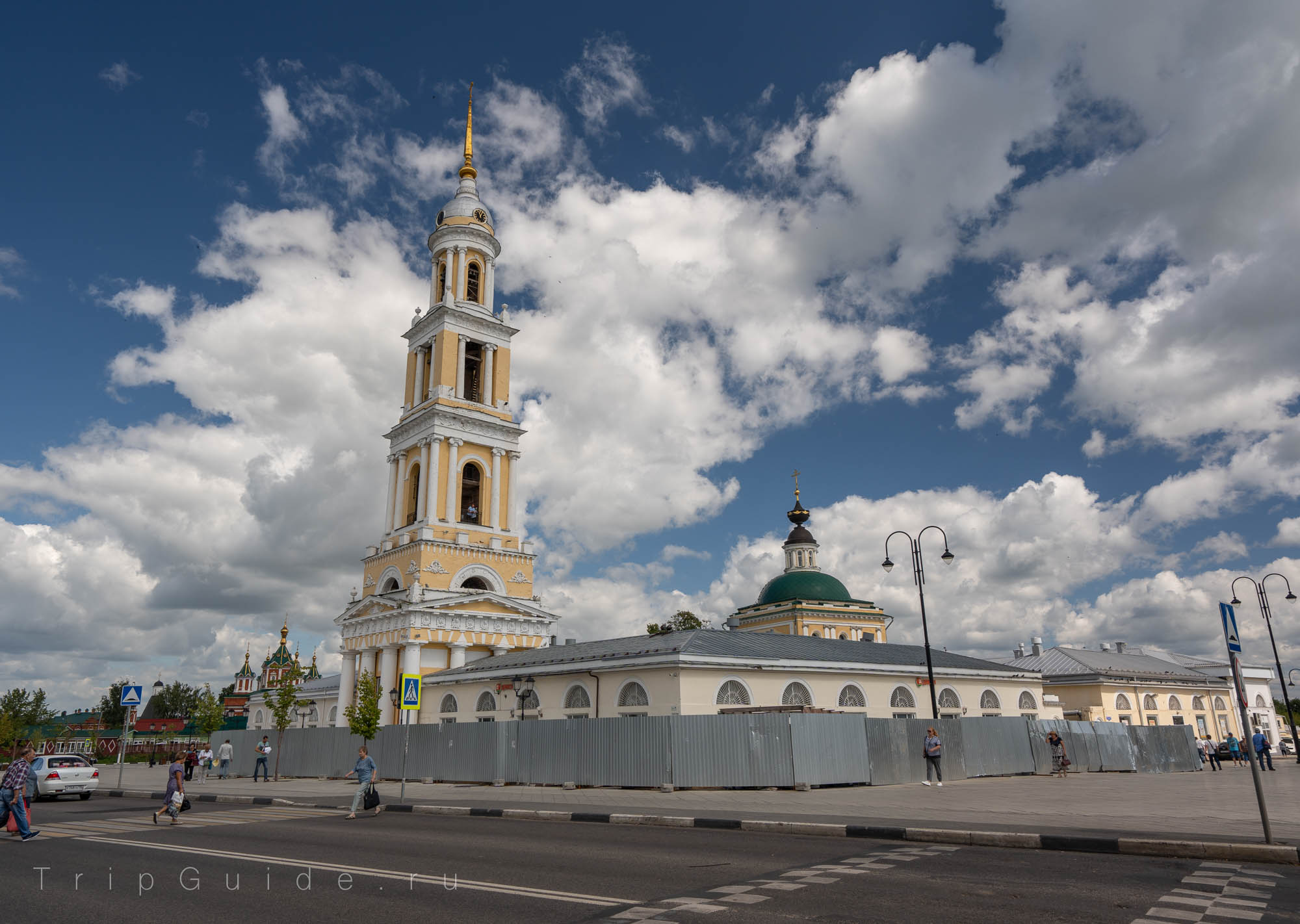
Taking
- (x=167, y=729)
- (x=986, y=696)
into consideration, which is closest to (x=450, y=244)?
(x=986, y=696)

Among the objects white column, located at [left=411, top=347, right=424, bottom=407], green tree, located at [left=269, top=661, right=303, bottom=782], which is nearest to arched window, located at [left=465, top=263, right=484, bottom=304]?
white column, located at [left=411, top=347, right=424, bottom=407]

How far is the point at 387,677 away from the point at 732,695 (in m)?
20.1

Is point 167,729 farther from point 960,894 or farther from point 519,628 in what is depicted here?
point 960,894

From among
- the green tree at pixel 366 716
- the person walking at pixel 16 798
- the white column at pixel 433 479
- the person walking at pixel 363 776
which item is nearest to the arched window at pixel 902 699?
the green tree at pixel 366 716

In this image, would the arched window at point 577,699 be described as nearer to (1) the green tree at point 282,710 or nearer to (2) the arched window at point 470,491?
(1) the green tree at point 282,710

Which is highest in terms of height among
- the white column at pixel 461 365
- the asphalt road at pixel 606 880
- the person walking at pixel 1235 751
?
the white column at pixel 461 365

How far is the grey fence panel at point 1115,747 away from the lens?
102 feet

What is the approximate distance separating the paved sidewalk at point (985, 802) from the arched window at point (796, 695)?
18.6 feet

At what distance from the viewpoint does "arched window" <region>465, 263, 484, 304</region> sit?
50.0 metres

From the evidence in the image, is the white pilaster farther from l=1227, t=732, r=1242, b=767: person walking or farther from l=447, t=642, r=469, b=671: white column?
l=1227, t=732, r=1242, b=767: person walking

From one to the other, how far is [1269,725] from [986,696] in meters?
43.7

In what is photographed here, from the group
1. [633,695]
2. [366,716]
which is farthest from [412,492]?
[633,695]

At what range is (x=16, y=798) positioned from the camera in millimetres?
13555

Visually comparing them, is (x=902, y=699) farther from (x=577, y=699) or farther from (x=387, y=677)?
(x=387, y=677)
